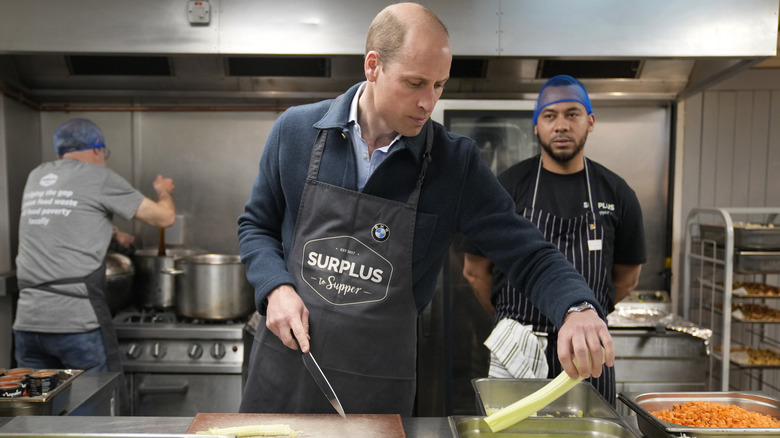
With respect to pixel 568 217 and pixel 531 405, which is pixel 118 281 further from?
pixel 531 405

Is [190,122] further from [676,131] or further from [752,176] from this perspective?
[752,176]

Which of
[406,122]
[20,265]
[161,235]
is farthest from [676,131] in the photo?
[20,265]

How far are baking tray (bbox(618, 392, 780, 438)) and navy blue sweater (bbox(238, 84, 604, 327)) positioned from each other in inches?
14.2

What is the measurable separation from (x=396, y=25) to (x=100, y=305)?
219 centimetres

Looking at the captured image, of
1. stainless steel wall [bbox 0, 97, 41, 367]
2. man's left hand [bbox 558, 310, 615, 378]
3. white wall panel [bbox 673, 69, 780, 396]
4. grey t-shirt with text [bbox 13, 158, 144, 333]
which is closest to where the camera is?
man's left hand [bbox 558, 310, 615, 378]

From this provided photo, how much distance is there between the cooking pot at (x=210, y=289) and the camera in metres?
3.00

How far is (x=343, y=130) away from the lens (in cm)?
155

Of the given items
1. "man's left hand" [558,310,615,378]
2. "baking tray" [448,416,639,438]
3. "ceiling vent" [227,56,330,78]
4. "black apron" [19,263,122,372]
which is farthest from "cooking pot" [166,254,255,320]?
"man's left hand" [558,310,615,378]

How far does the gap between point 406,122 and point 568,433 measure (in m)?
0.79

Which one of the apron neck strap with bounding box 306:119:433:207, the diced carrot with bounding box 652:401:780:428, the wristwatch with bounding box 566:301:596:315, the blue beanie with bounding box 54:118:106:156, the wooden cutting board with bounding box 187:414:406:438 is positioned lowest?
the diced carrot with bounding box 652:401:780:428

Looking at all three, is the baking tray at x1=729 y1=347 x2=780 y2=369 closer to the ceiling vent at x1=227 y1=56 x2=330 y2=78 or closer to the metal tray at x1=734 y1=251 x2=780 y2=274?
the metal tray at x1=734 y1=251 x2=780 y2=274

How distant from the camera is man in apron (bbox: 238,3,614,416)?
1.49 metres

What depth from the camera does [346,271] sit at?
1.51 metres

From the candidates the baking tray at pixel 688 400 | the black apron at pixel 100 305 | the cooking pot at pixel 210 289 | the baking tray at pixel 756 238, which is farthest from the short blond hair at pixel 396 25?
Result: the baking tray at pixel 756 238
